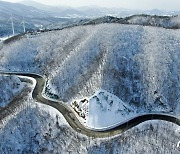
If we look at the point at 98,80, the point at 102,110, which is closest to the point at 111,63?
the point at 98,80

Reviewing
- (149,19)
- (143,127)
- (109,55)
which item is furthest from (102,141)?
(149,19)

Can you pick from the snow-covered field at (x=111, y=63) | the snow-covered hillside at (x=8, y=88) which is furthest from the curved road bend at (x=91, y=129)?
the snow-covered hillside at (x=8, y=88)

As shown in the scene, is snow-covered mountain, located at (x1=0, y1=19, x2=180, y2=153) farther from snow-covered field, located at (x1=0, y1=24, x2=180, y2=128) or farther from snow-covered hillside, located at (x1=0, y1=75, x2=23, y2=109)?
snow-covered hillside, located at (x1=0, y1=75, x2=23, y2=109)

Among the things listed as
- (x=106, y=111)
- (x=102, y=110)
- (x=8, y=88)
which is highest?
(x=102, y=110)

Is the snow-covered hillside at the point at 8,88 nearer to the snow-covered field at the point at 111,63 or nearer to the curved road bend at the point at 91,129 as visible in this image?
the curved road bend at the point at 91,129

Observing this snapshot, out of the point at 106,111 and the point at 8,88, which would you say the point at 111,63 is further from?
the point at 8,88

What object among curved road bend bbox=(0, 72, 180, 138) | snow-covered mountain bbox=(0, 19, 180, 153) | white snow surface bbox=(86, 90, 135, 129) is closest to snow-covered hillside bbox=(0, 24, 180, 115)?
snow-covered mountain bbox=(0, 19, 180, 153)

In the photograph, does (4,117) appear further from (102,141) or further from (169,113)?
(169,113)

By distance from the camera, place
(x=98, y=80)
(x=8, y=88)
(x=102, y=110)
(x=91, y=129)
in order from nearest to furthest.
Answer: (x=91, y=129) < (x=102, y=110) < (x=98, y=80) < (x=8, y=88)

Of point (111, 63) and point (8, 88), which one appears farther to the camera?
point (111, 63)
